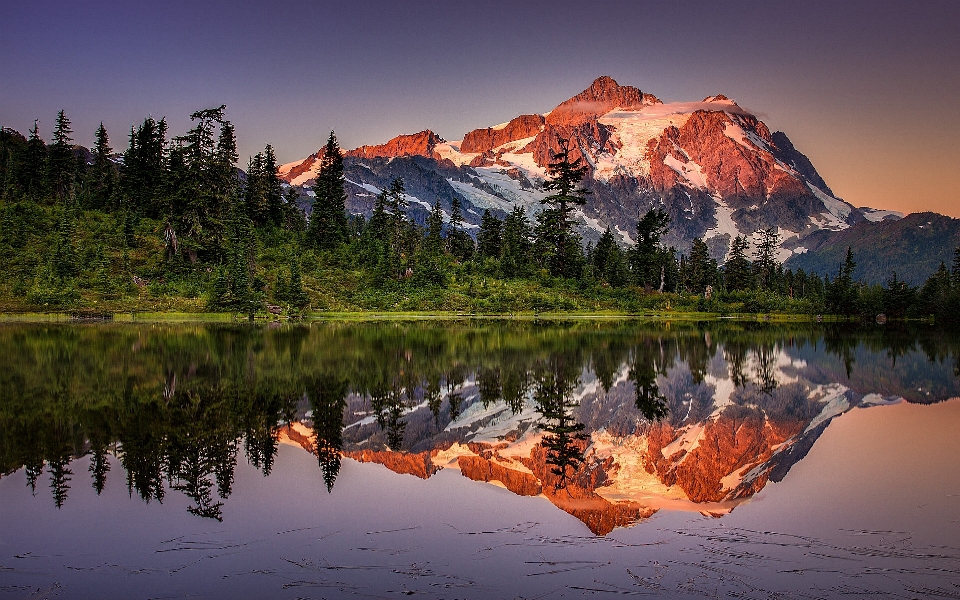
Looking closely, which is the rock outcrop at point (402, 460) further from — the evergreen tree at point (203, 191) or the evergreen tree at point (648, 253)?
the evergreen tree at point (648, 253)

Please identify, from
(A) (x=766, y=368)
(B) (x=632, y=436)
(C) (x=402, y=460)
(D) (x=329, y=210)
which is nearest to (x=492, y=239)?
(D) (x=329, y=210)

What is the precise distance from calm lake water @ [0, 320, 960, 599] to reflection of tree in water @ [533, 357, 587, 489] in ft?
0.40

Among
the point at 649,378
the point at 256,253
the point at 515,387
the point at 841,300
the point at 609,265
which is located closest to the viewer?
the point at 515,387

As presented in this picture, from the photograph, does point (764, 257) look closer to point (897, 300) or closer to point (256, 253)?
point (897, 300)

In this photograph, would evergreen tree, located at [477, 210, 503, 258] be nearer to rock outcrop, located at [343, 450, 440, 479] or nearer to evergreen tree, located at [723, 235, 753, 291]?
evergreen tree, located at [723, 235, 753, 291]

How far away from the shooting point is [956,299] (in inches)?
4188

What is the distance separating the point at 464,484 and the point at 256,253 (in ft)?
238

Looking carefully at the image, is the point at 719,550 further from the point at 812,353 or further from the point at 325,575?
the point at 812,353

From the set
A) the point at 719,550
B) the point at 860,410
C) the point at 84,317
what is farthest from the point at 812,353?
the point at 84,317

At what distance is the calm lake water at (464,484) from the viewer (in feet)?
29.6

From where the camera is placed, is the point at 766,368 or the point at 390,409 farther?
the point at 766,368

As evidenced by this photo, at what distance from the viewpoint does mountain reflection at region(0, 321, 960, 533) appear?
1359 cm

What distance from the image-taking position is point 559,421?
19.7m

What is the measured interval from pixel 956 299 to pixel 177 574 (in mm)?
124861
